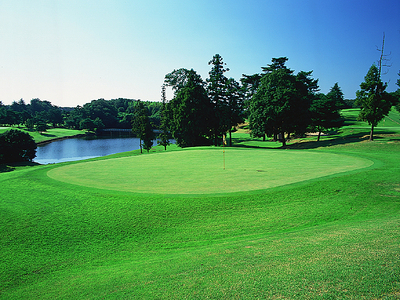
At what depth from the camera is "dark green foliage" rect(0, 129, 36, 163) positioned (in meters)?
42.8

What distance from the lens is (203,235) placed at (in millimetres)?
6586

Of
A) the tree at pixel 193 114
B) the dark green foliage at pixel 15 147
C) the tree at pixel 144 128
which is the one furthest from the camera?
the tree at pixel 144 128

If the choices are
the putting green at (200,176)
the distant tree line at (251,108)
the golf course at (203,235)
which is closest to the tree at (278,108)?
the distant tree line at (251,108)

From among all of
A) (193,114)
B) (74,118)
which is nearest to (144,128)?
(193,114)

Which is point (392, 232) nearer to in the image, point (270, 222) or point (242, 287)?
point (270, 222)

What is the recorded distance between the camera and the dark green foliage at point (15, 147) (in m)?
42.8

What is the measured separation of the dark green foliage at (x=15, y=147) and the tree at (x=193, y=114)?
28.8m

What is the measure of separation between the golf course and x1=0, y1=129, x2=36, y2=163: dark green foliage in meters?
39.5

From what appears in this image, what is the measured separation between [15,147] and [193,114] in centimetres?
3400

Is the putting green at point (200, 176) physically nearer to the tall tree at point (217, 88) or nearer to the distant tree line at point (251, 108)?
the distant tree line at point (251, 108)

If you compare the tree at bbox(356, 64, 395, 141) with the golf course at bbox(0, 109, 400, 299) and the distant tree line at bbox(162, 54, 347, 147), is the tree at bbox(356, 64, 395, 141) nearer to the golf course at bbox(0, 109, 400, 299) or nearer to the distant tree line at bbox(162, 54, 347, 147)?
the distant tree line at bbox(162, 54, 347, 147)

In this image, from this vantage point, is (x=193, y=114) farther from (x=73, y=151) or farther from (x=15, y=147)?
(x=73, y=151)

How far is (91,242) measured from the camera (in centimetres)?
635

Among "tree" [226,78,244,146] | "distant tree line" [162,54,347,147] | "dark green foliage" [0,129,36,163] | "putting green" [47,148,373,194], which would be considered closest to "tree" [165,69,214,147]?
"distant tree line" [162,54,347,147]
